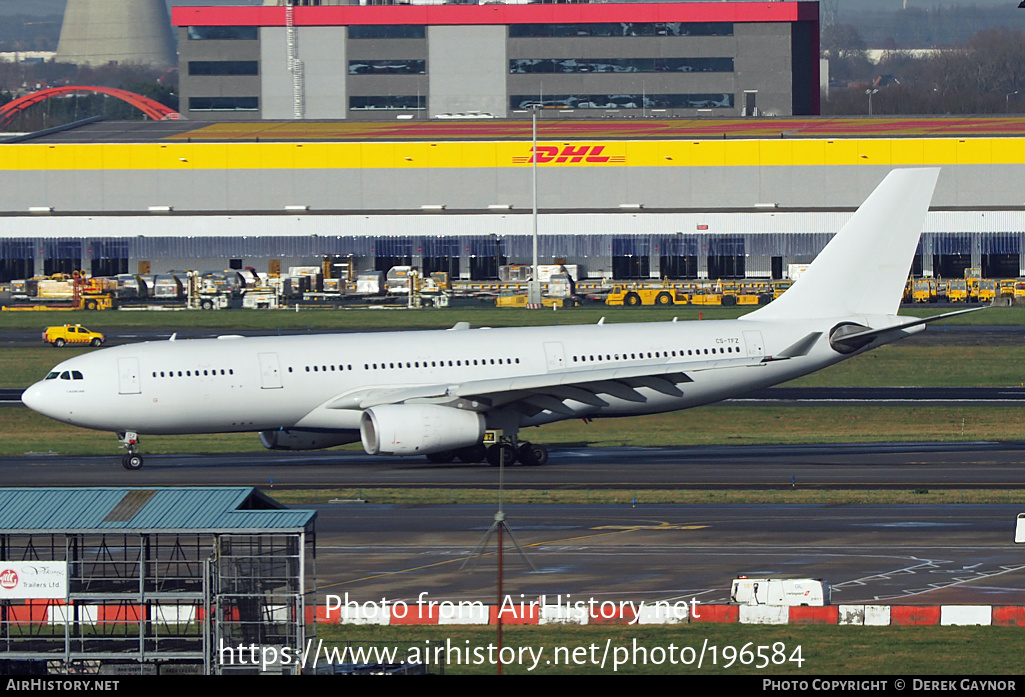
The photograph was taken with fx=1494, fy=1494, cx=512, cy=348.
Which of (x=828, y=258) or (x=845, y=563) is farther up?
(x=828, y=258)

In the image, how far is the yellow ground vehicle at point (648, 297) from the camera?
113688mm

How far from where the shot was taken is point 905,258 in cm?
5566

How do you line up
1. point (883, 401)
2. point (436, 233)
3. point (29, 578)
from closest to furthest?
1. point (29, 578)
2. point (883, 401)
3. point (436, 233)

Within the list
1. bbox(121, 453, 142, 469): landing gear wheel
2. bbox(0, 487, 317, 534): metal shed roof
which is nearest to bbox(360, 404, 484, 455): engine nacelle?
bbox(121, 453, 142, 469): landing gear wheel

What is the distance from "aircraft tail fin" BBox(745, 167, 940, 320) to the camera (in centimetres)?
5494

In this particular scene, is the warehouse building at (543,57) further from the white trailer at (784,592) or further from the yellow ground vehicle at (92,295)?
the white trailer at (784,592)

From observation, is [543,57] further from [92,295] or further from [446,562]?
[446,562]

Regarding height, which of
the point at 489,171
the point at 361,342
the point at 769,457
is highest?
the point at 489,171

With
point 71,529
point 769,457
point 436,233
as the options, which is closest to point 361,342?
point 769,457

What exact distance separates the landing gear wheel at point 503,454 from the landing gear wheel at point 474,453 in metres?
0.25

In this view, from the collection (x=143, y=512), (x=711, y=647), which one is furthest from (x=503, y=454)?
(x=143, y=512)

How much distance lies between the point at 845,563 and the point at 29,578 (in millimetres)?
17730

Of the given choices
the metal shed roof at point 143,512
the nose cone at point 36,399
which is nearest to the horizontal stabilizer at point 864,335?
the nose cone at point 36,399

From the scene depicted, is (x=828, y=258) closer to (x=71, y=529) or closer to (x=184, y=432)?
(x=184, y=432)
